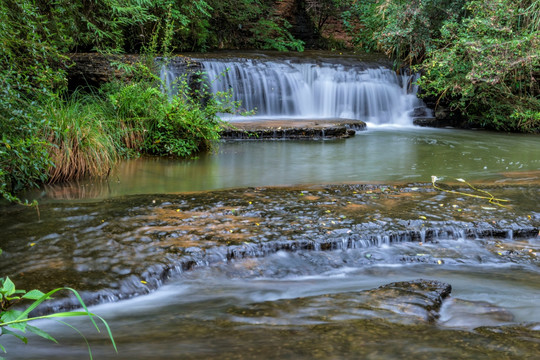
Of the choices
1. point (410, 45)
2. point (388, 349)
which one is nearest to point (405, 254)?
point (388, 349)

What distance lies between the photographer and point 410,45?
15.2 metres

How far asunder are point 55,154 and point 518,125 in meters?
11.2

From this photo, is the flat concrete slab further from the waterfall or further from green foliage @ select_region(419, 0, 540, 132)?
green foliage @ select_region(419, 0, 540, 132)

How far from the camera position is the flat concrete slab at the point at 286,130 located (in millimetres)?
11234

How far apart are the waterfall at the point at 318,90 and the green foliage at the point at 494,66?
1.25 metres

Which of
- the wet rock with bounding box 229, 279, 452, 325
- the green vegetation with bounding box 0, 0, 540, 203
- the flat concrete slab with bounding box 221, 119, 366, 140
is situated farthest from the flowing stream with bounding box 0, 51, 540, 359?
the flat concrete slab with bounding box 221, 119, 366, 140

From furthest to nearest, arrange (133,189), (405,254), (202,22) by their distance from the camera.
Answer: (202,22), (133,189), (405,254)

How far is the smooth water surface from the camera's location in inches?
270

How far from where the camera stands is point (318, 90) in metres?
14.9

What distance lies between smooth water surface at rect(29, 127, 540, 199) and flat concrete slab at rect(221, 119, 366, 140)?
1.11 feet

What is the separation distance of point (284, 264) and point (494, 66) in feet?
32.0

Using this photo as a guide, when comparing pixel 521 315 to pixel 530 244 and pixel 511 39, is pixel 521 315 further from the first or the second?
pixel 511 39

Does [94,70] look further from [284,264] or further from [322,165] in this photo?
[284,264]

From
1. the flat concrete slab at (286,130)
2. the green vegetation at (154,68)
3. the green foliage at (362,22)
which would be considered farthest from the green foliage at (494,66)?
the green foliage at (362,22)
